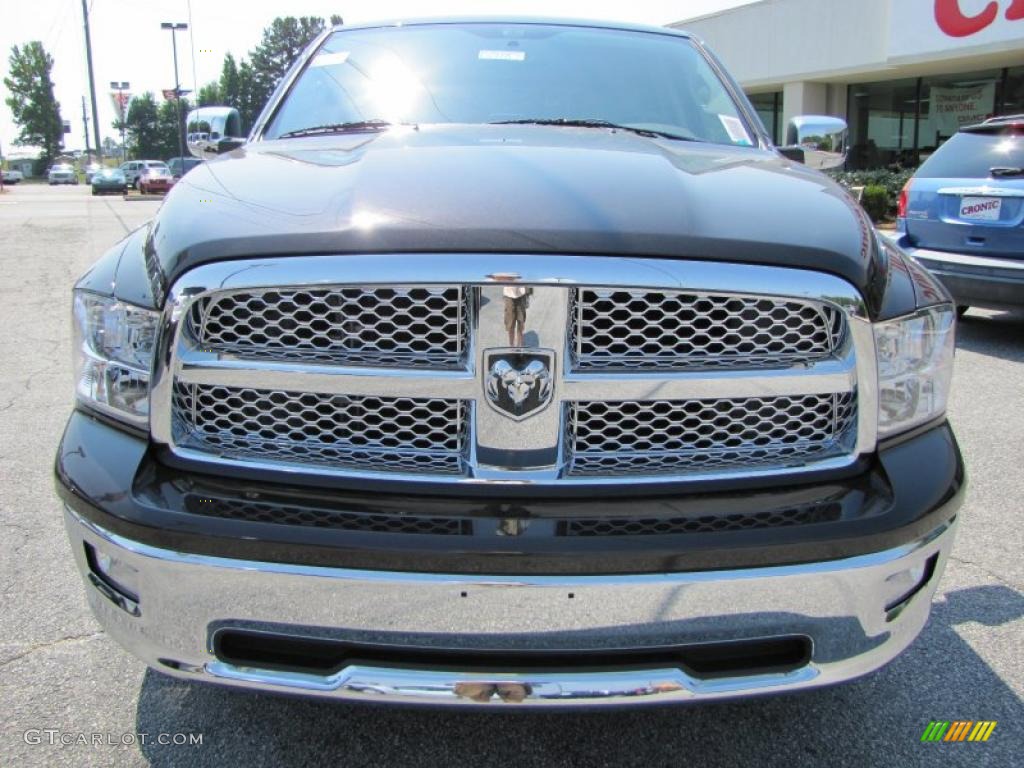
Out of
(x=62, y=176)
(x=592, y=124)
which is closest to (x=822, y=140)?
(x=592, y=124)

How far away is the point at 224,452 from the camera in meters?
1.73

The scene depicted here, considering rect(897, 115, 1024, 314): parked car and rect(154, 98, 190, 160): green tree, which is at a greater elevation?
rect(154, 98, 190, 160): green tree

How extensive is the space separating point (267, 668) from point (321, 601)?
0.70 feet

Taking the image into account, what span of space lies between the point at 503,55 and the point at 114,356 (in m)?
1.96

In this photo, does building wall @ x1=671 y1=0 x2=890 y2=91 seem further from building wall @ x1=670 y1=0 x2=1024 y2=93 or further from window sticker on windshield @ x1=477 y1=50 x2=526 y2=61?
window sticker on windshield @ x1=477 y1=50 x2=526 y2=61

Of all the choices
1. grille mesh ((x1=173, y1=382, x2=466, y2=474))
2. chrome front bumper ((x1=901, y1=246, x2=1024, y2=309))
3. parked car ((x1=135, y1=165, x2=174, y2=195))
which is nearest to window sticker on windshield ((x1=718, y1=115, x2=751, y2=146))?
grille mesh ((x1=173, y1=382, x2=466, y2=474))

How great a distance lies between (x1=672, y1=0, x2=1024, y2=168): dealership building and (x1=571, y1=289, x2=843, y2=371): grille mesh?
634 inches

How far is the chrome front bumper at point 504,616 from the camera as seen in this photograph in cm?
155

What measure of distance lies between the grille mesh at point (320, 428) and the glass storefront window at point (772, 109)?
80.9 ft

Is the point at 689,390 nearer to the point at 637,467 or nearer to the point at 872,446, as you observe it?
the point at 637,467

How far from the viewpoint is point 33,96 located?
83438 millimetres

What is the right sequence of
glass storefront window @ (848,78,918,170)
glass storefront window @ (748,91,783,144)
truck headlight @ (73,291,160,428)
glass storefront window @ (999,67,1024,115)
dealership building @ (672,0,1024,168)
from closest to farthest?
truck headlight @ (73,291,160,428)
dealership building @ (672,0,1024,168)
glass storefront window @ (999,67,1024,115)
glass storefront window @ (848,78,918,170)
glass storefront window @ (748,91,783,144)

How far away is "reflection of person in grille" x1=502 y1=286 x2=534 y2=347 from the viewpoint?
1598 mm

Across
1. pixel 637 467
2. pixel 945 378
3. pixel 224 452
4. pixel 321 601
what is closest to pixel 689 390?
pixel 637 467
